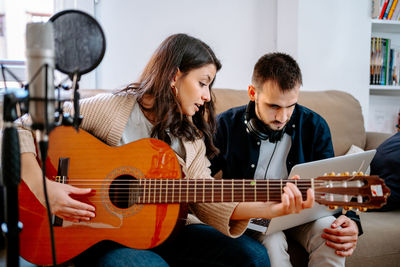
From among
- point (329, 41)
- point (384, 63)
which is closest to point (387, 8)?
point (384, 63)

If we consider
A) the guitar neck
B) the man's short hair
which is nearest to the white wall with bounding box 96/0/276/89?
the man's short hair

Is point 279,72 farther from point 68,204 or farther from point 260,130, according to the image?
point 68,204

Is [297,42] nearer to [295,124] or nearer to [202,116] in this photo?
[295,124]

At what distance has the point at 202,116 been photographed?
4.59 feet

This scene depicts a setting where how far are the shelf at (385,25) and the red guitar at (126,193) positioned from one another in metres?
2.05

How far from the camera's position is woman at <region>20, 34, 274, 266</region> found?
3.62 ft

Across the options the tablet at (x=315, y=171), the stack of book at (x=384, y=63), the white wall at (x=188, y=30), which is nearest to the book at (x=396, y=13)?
the stack of book at (x=384, y=63)

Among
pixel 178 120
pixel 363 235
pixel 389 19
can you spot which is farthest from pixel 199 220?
pixel 389 19

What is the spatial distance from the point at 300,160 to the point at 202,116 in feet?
1.50

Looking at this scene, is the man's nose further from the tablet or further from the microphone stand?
the microphone stand

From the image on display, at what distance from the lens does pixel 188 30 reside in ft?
7.67

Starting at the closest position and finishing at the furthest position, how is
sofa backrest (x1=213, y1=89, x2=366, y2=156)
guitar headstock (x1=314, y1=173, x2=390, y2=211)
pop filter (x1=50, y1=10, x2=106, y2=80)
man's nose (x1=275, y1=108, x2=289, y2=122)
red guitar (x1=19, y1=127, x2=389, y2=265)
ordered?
pop filter (x1=50, y1=10, x2=106, y2=80), guitar headstock (x1=314, y1=173, x2=390, y2=211), red guitar (x1=19, y1=127, x2=389, y2=265), man's nose (x1=275, y1=108, x2=289, y2=122), sofa backrest (x1=213, y1=89, x2=366, y2=156)

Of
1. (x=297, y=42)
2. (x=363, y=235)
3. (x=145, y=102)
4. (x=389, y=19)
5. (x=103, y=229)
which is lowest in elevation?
(x=363, y=235)

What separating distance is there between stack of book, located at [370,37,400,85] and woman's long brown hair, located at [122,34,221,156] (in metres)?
1.78
